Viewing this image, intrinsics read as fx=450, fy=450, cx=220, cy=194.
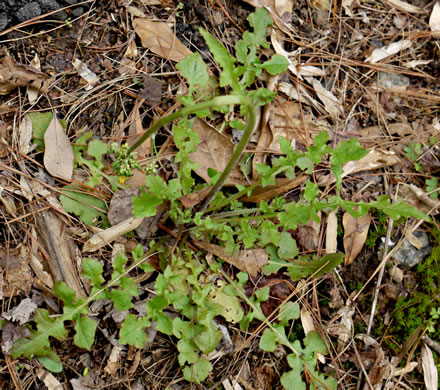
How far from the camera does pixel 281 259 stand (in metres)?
2.64

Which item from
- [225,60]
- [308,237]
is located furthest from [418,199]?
[225,60]

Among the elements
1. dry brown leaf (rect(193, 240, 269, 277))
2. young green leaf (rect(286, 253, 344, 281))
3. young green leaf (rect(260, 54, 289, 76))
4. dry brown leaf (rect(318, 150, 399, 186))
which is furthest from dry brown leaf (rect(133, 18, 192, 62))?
young green leaf (rect(286, 253, 344, 281))

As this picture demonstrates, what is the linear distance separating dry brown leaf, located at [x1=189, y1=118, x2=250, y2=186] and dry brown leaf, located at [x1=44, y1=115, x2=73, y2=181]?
0.69 m

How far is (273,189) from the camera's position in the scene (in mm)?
2588

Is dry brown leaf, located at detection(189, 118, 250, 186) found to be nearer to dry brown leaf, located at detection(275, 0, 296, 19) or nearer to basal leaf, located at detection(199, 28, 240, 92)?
basal leaf, located at detection(199, 28, 240, 92)

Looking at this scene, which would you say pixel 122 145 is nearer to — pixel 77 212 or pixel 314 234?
pixel 77 212

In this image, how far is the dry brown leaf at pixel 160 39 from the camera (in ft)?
8.96

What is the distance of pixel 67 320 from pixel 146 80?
4.63ft

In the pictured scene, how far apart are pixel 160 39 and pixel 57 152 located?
3.13 feet

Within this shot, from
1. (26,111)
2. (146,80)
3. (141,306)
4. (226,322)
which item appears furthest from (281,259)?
(26,111)

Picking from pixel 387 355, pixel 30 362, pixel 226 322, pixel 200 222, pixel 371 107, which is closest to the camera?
pixel 30 362

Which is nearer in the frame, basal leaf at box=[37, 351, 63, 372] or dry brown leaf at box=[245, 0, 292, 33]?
basal leaf at box=[37, 351, 63, 372]

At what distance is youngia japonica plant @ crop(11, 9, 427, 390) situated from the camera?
2.15 metres

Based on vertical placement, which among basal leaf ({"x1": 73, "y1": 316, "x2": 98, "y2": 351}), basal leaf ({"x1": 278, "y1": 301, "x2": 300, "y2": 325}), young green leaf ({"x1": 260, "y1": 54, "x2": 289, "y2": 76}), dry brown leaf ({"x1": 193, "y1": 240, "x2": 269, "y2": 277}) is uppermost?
young green leaf ({"x1": 260, "y1": 54, "x2": 289, "y2": 76})
